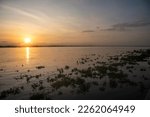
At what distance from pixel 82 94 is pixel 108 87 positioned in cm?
217

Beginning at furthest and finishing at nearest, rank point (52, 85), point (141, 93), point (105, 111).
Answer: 1. point (52, 85)
2. point (141, 93)
3. point (105, 111)

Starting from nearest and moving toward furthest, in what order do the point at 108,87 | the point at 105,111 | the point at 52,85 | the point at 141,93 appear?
the point at 105,111 → the point at 141,93 → the point at 108,87 → the point at 52,85

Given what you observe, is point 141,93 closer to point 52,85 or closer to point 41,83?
point 52,85

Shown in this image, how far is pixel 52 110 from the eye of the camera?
7633 mm

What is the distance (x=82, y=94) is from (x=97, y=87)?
5.74 feet

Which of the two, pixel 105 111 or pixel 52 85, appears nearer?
pixel 105 111

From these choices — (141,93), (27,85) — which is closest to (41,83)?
(27,85)

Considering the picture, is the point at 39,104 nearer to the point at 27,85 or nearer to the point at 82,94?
the point at 82,94

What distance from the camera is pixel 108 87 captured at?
1209cm

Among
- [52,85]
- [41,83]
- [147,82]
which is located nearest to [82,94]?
[52,85]

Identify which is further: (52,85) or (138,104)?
(52,85)

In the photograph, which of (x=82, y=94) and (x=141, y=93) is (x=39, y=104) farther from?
(x=141, y=93)

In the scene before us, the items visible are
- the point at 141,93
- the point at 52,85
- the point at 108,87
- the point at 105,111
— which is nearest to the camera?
the point at 105,111

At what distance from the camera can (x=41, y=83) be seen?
13.8 meters
